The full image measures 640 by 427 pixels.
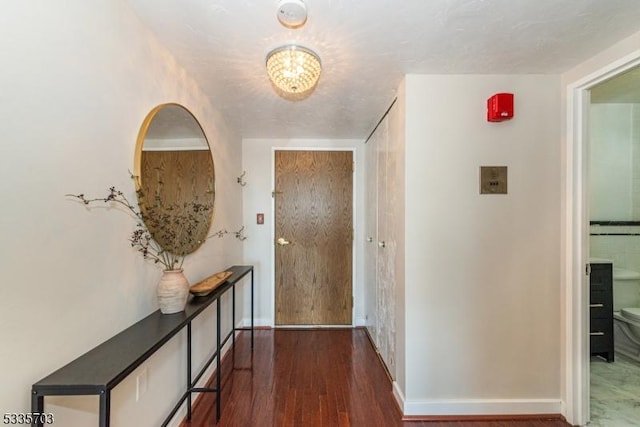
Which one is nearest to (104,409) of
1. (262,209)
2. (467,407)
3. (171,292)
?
(171,292)

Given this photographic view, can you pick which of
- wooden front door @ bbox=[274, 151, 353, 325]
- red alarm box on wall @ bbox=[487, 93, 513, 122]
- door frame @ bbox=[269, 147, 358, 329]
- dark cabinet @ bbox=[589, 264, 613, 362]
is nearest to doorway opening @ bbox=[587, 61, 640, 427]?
dark cabinet @ bbox=[589, 264, 613, 362]

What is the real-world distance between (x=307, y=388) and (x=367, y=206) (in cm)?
186

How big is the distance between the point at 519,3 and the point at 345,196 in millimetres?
2289

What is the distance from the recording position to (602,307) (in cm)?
243

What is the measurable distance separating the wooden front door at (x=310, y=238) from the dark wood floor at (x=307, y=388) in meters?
0.38

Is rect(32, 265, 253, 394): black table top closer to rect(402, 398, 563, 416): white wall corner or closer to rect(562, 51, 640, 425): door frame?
rect(402, 398, 563, 416): white wall corner

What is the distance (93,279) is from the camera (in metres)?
1.09

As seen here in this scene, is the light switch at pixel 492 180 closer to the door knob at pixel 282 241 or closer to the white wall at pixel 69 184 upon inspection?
the white wall at pixel 69 184

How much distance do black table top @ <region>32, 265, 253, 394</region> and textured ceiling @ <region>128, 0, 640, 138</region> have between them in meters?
1.38

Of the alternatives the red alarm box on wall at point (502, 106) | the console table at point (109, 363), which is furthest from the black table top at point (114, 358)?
the red alarm box on wall at point (502, 106)

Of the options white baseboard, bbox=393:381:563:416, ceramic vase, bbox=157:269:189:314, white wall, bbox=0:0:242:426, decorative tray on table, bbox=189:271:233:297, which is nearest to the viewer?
white wall, bbox=0:0:242:426

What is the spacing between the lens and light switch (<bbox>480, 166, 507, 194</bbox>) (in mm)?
1845

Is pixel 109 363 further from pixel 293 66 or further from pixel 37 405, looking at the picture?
pixel 293 66

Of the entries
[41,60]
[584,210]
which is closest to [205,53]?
[41,60]
